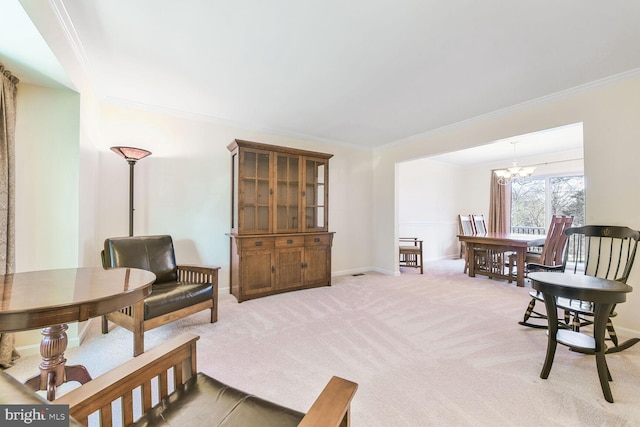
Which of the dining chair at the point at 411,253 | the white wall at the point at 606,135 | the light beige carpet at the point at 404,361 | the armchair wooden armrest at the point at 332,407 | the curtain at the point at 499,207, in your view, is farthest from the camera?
the curtain at the point at 499,207

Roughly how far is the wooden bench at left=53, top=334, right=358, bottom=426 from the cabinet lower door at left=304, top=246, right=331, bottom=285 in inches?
107

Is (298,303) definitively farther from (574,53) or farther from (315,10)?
(574,53)

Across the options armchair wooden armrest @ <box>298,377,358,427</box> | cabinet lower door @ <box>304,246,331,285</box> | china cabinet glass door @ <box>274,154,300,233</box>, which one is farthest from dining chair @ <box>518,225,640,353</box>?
china cabinet glass door @ <box>274,154,300,233</box>

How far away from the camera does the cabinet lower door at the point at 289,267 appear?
355 centimetres

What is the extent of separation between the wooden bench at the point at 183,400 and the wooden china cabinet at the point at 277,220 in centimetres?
219

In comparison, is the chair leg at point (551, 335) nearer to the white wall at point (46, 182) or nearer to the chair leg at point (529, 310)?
the chair leg at point (529, 310)

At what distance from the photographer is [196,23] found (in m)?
1.80

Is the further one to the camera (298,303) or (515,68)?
(298,303)

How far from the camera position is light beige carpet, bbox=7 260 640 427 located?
1.50 metres

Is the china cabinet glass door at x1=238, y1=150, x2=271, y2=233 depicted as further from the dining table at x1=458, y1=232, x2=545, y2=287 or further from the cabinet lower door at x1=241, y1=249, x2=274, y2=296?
the dining table at x1=458, y1=232, x2=545, y2=287

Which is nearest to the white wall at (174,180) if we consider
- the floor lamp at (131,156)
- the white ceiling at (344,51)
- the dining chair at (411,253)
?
the floor lamp at (131,156)

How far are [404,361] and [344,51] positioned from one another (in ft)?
Answer: 7.91

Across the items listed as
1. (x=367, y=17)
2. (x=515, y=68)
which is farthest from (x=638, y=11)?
(x=367, y=17)

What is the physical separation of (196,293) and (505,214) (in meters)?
6.65
